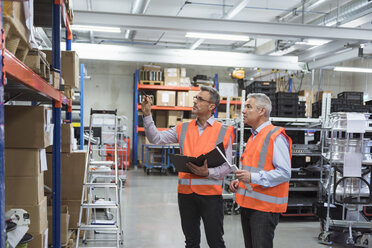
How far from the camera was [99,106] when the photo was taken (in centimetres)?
1333

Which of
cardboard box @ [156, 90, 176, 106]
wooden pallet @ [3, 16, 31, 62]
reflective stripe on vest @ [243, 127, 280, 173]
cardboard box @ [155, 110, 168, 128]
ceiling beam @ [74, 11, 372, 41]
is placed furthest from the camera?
cardboard box @ [155, 110, 168, 128]

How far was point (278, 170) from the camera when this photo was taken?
101 inches

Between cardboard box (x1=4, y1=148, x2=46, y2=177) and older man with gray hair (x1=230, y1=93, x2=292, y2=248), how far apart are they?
155cm

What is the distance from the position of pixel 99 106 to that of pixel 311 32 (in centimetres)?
851

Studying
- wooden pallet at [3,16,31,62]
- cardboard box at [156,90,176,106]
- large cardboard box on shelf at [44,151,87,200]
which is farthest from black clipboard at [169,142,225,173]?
cardboard box at [156,90,176,106]

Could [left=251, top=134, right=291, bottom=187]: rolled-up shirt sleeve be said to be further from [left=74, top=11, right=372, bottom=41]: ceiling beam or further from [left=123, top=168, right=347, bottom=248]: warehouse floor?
[left=74, top=11, right=372, bottom=41]: ceiling beam

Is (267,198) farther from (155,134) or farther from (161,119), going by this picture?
(161,119)

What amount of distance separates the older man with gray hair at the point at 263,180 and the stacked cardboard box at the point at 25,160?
1.54 m

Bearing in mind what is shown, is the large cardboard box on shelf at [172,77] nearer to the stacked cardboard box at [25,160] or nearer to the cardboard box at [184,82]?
the cardboard box at [184,82]

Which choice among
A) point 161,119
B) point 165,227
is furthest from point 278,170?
point 161,119

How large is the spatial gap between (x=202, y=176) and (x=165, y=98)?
9029 mm

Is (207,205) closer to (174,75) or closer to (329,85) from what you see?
(174,75)

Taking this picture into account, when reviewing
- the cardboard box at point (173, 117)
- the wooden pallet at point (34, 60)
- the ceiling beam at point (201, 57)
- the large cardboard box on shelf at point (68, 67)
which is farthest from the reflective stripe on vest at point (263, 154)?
the cardboard box at point (173, 117)

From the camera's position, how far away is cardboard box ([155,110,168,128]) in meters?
12.7
